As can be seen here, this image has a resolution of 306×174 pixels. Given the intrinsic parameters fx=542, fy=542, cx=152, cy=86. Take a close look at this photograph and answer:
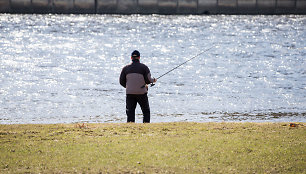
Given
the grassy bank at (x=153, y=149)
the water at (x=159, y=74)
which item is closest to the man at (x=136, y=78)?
the grassy bank at (x=153, y=149)

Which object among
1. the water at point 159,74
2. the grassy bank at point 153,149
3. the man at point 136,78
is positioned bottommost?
the water at point 159,74

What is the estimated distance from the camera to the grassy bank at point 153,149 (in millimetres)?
6949

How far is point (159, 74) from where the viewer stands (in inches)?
1056

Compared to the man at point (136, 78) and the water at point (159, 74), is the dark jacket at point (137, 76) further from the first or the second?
the water at point (159, 74)

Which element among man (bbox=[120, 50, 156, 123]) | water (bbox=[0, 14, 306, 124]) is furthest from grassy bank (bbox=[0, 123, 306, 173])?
water (bbox=[0, 14, 306, 124])

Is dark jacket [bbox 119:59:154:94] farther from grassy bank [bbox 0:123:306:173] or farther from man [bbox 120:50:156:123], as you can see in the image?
grassy bank [bbox 0:123:306:173]

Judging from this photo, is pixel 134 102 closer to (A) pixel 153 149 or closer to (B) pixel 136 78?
(B) pixel 136 78

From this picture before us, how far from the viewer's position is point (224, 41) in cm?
4828

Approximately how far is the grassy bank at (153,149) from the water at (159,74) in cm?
499

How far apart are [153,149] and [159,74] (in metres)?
19.1

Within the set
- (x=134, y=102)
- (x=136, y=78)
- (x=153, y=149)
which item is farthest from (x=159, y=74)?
(x=153, y=149)

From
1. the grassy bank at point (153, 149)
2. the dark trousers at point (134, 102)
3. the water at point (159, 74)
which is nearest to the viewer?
the grassy bank at point (153, 149)

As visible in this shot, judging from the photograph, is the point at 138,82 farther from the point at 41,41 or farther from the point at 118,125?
the point at 41,41

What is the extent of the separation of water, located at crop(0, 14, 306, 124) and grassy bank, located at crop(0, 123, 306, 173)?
4987 millimetres
